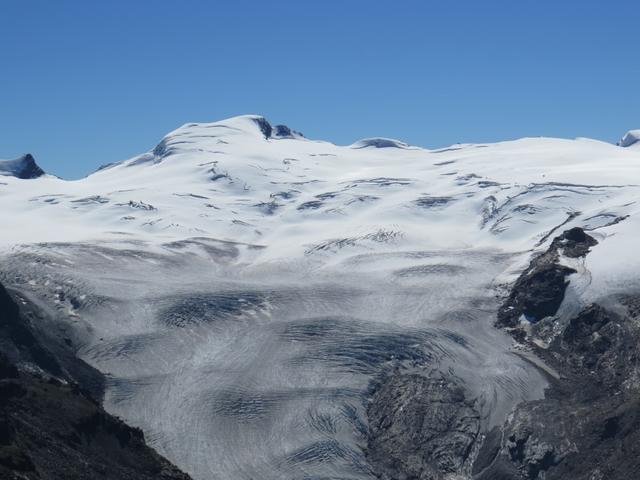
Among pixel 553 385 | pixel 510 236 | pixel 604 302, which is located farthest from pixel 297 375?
pixel 510 236

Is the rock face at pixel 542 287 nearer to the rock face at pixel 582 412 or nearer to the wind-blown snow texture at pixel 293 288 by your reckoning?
the wind-blown snow texture at pixel 293 288

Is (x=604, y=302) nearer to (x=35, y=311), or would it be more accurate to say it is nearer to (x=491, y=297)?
(x=491, y=297)

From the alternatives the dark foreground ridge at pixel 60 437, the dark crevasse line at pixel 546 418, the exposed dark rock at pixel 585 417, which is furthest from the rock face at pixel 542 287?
the dark foreground ridge at pixel 60 437

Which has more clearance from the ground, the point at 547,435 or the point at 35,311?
the point at 35,311

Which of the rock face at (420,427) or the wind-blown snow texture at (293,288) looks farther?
the wind-blown snow texture at (293,288)

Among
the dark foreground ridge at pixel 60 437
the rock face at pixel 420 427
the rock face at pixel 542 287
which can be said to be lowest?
the rock face at pixel 420 427

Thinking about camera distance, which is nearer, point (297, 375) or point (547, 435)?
point (547, 435)
